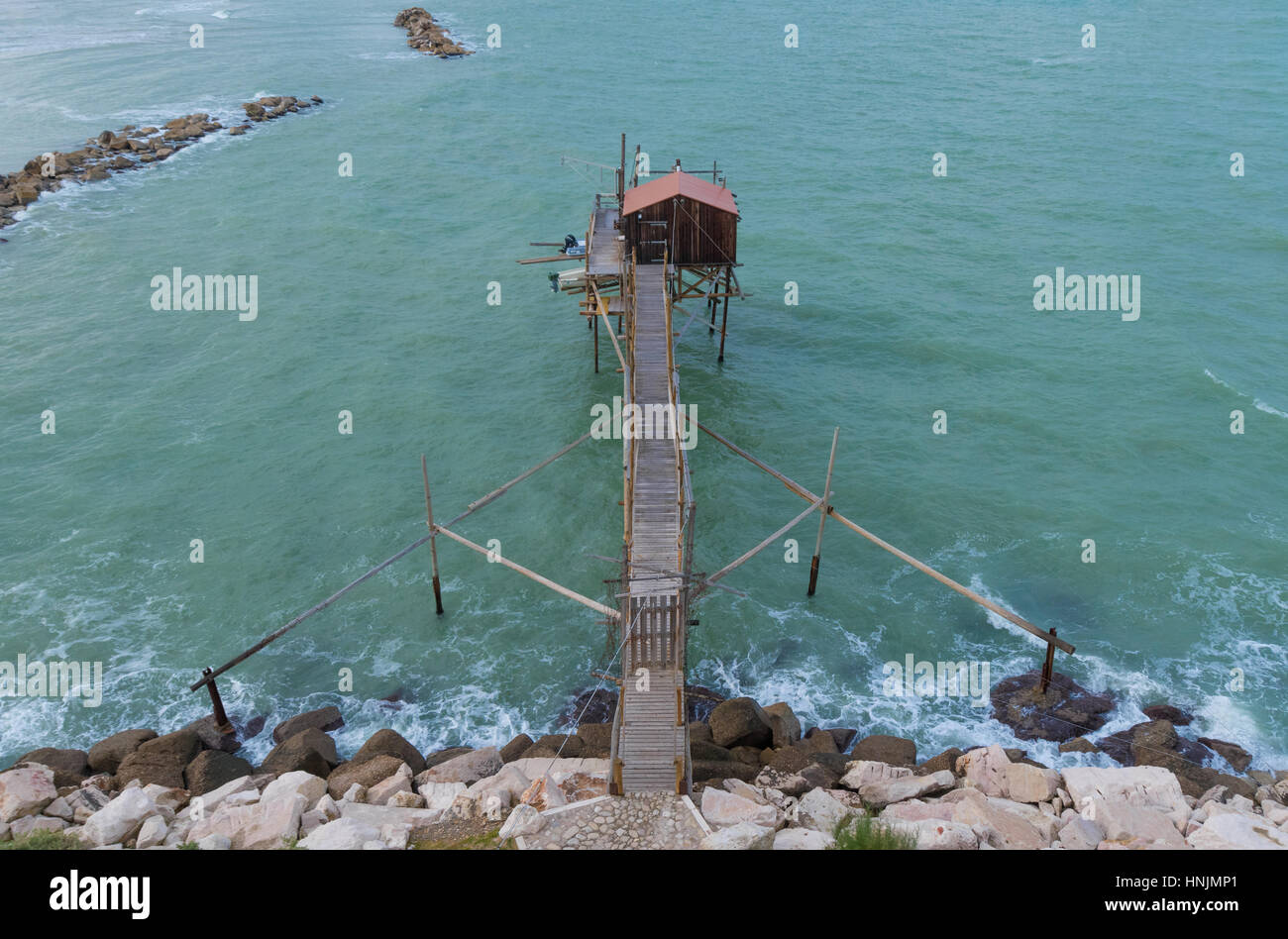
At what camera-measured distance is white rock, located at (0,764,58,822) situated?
Answer: 2489 centimetres

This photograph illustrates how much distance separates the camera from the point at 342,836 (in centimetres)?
2291

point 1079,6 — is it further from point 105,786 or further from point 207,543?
point 105,786

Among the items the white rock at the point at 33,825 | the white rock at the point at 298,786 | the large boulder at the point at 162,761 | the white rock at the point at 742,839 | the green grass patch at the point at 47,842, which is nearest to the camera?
the white rock at the point at 742,839

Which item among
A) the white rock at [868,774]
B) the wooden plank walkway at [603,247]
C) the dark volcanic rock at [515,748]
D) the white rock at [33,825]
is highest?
the wooden plank walkway at [603,247]

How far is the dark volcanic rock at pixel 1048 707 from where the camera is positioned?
3034cm

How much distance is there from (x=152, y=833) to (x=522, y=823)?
969 centimetres

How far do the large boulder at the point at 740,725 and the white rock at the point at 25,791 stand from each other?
1914 cm

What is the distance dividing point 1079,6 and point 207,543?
12532 centimetres

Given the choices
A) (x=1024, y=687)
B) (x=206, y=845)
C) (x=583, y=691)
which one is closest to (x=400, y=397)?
(x=583, y=691)

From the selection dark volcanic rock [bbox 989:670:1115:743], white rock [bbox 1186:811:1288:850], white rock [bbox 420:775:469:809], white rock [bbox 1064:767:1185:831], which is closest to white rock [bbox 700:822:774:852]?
white rock [bbox 420:775:469:809]

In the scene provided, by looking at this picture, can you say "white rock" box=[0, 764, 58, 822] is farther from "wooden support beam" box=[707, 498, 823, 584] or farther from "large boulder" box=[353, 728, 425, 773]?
"wooden support beam" box=[707, 498, 823, 584]

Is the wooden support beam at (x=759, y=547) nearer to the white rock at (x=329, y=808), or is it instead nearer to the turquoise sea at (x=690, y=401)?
the turquoise sea at (x=690, y=401)

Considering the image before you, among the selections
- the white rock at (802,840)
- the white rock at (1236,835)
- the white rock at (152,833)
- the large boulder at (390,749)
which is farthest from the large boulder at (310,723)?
the white rock at (1236,835)

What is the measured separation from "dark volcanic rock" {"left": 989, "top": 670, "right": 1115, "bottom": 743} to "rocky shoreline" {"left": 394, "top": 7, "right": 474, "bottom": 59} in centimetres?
9865
